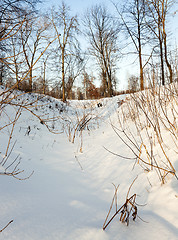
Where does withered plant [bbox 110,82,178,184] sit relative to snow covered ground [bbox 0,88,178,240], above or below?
above

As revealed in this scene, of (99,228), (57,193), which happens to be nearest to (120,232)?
(99,228)

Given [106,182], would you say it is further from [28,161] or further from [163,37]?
[163,37]

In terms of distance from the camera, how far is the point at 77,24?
35.7ft

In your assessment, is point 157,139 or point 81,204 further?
point 157,139

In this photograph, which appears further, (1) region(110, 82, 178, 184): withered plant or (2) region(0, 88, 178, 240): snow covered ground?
(1) region(110, 82, 178, 184): withered plant

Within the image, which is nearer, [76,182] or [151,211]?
[151,211]

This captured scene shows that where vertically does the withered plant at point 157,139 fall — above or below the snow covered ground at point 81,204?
above

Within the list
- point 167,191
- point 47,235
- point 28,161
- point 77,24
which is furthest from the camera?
point 77,24

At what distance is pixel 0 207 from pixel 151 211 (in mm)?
921

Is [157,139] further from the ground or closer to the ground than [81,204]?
further from the ground

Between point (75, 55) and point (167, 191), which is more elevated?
point (75, 55)

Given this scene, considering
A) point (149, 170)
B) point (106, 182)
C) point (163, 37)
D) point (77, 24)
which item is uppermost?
point (77, 24)

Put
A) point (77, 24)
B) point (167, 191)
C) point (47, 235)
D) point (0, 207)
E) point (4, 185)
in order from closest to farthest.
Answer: point (47, 235)
point (0, 207)
point (167, 191)
point (4, 185)
point (77, 24)

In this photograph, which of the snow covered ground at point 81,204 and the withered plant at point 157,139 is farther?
the withered plant at point 157,139
